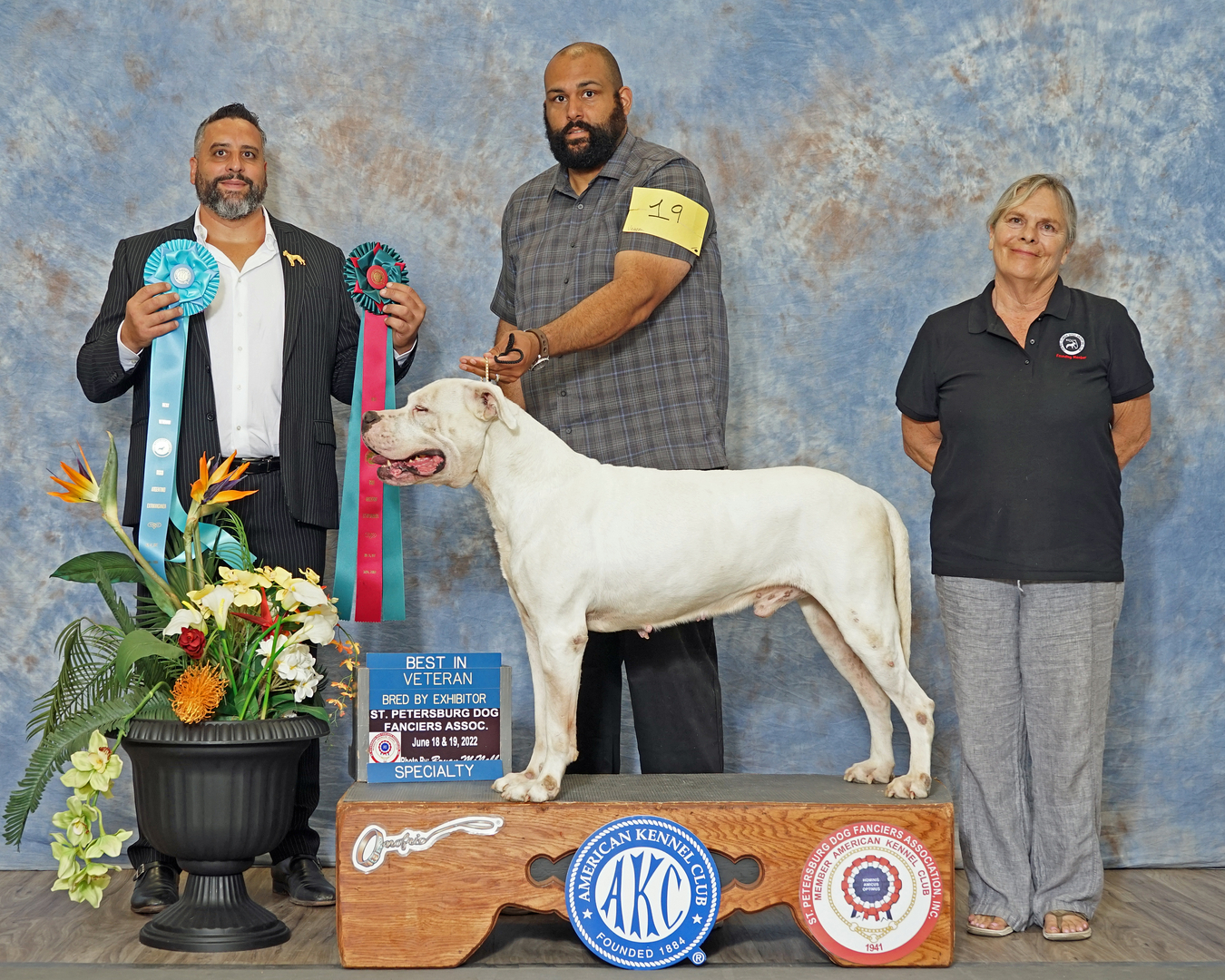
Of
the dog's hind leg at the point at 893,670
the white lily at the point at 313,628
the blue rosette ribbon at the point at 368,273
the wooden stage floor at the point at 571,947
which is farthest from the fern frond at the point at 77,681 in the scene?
the dog's hind leg at the point at 893,670

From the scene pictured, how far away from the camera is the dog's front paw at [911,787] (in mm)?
2949

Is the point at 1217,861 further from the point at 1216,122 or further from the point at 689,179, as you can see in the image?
the point at 689,179

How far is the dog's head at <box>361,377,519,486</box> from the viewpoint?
2893 millimetres

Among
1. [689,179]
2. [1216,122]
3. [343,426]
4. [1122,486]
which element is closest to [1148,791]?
[1122,486]

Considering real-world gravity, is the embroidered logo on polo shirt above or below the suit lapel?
below

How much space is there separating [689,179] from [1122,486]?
2023 millimetres

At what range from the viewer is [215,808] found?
116 inches

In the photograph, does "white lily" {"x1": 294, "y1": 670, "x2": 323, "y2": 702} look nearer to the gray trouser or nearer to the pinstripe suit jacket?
the pinstripe suit jacket

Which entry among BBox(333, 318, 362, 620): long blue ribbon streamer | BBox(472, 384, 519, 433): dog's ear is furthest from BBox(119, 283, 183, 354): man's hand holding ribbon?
BBox(472, 384, 519, 433): dog's ear

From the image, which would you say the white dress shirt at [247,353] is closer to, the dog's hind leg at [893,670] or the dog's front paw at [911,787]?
the dog's hind leg at [893,670]

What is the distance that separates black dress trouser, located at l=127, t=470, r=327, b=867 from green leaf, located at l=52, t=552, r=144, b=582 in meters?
0.37

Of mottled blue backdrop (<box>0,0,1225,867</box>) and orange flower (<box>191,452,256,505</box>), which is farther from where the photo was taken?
mottled blue backdrop (<box>0,0,1225,867</box>)

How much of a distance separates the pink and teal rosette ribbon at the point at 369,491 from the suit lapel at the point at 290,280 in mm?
156

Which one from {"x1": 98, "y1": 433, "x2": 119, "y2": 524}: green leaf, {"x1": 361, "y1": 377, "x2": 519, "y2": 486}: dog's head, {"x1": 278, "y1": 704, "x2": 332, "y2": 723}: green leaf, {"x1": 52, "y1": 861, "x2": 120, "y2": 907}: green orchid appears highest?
{"x1": 361, "y1": 377, "x2": 519, "y2": 486}: dog's head
